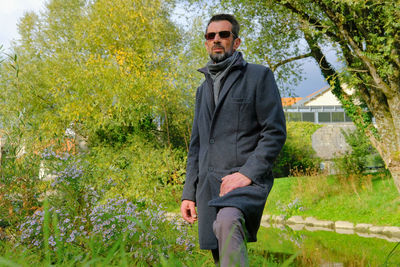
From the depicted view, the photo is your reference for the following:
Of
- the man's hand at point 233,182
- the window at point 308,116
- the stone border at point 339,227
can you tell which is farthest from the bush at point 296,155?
the man's hand at point 233,182

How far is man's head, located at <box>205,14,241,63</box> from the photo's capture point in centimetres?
292

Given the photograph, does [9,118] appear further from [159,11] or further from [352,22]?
[159,11]

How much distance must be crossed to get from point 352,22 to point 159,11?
961 centimetres

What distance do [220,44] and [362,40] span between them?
855 centimetres

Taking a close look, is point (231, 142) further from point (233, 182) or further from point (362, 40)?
point (362, 40)

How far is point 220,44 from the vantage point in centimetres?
292

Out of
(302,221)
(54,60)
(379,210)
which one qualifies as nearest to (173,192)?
(302,221)

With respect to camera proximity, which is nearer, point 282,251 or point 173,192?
point 282,251

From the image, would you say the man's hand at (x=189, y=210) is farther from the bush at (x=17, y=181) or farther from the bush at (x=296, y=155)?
the bush at (x=296, y=155)

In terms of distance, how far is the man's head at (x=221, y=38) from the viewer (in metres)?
2.92

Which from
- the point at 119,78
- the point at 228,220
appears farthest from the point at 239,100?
the point at 119,78

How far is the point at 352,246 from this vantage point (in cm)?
891

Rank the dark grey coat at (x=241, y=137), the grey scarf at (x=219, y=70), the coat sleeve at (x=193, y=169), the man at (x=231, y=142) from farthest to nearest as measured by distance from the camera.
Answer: the coat sleeve at (x=193, y=169) → the grey scarf at (x=219, y=70) → the dark grey coat at (x=241, y=137) → the man at (x=231, y=142)

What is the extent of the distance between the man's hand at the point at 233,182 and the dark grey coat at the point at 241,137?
31mm
